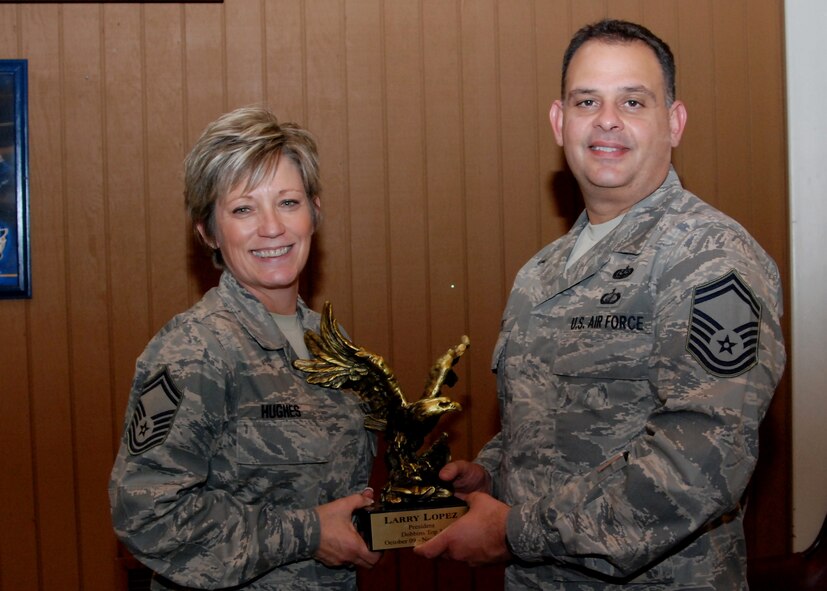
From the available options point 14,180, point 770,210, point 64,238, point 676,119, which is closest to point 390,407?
point 676,119

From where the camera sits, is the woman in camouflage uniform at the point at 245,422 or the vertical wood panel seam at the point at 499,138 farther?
the vertical wood panel seam at the point at 499,138

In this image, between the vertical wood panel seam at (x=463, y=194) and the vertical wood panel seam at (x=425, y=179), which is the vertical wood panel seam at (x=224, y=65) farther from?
the vertical wood panel seam at (x=463, y=194)

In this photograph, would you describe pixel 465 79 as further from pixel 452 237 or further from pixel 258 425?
pixel 258 425

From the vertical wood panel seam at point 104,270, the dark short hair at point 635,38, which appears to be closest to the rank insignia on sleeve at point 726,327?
the dark short hair at point 635,38

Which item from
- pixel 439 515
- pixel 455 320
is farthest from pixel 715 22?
pixel 439 515

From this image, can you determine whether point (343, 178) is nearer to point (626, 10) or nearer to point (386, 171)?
point (386, 171)

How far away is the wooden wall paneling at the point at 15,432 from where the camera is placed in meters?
2.65

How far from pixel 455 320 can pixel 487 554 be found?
121 centimetres

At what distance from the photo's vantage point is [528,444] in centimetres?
180

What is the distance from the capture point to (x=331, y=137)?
2.80m

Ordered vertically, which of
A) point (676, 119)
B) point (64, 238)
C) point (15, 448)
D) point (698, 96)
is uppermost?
point (698, 96)

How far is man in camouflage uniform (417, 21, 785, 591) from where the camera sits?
57.5 inches

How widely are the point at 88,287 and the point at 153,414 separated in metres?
1.26

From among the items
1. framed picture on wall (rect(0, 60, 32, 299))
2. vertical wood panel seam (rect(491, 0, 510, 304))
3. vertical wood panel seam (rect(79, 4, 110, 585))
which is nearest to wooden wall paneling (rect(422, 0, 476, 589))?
→ vertical wood panel seam (rect(491, 0, 510, 304))
